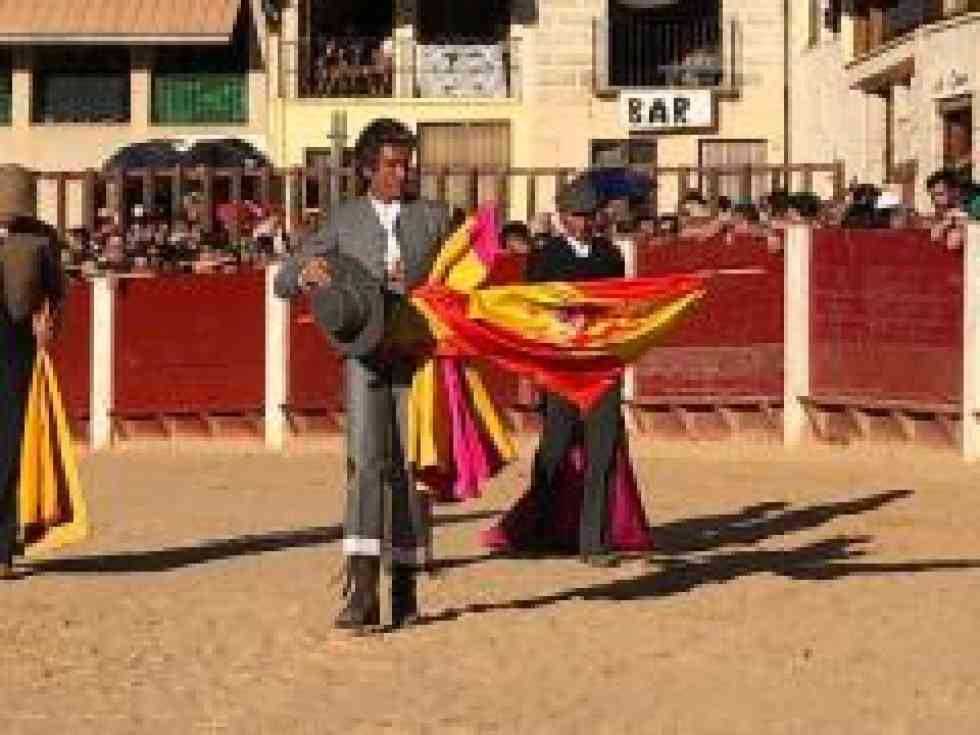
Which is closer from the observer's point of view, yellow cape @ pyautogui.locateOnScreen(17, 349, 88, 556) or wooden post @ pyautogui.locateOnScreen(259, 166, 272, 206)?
yellow cape @ pyautogui.locateOnScreen(17, 349, 88, 556)

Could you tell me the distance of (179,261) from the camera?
869 inches

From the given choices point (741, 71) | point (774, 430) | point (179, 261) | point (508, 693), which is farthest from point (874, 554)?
point (741, 71)

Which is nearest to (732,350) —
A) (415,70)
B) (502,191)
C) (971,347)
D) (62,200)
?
(971,347)

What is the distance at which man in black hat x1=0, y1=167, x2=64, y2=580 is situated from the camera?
398 inches

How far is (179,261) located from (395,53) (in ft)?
51.8

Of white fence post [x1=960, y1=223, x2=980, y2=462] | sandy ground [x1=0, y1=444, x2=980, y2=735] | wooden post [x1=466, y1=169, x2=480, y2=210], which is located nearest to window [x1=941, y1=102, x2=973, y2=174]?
wooden post [x1=466, y1=169, x2=480, y2=210]

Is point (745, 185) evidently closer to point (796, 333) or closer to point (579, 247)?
point (796, 333)

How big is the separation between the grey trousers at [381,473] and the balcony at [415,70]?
29001 mm

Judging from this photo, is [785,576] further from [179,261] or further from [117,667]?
[179,261]

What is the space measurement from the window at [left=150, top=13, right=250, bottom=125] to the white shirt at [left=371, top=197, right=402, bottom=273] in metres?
29.8

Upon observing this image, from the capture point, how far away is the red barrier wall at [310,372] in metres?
19.4

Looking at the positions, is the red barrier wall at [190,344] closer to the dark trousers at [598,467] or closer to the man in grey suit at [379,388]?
the dark trousers at [598,467]

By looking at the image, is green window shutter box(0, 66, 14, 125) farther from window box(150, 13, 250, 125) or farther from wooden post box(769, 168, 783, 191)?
wooden post box(769, 168, 783, 191)

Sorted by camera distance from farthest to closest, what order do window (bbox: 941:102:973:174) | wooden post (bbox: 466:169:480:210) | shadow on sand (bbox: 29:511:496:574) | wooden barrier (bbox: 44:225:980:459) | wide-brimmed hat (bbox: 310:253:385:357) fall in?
1. window (bbox: 941:102:973:174)
2. wooden post (bbox: 466:169:480:210)
3. wooden barrier (bbox: 44:225:980:459)
4. shadow on sand (bbox: 29:511:496:574)
5. wide-brimmed hat (bbox: 310:253:385:357)
